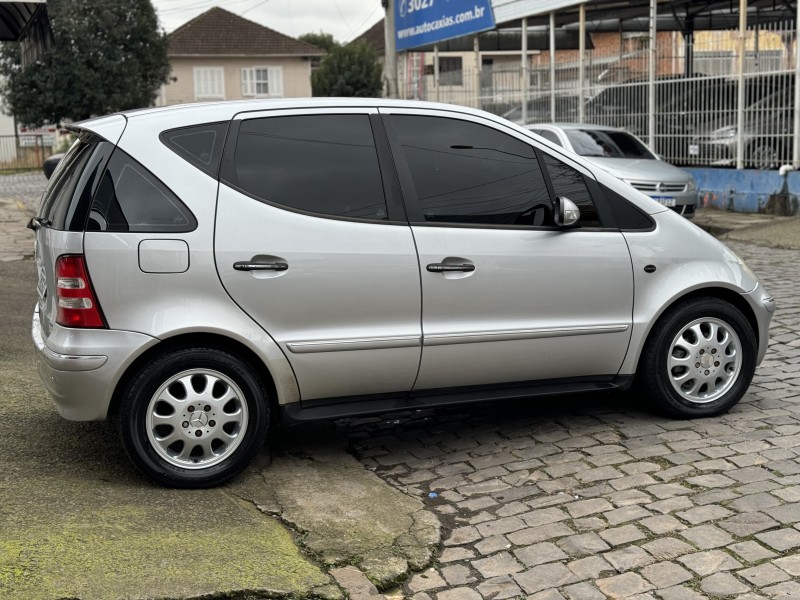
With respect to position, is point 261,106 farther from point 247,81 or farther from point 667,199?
point 247,81

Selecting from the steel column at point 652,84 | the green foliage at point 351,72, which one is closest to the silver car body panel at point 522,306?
the steel column at point 652,84

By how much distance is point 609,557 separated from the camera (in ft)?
13.1

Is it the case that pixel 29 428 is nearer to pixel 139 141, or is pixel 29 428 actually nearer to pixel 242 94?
pixel 139 141

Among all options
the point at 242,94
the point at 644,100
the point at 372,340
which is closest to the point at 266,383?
the point at 372,340

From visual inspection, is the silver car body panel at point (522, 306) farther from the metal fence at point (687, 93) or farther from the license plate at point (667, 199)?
the metal fence at point (687, 93)

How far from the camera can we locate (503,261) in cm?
506

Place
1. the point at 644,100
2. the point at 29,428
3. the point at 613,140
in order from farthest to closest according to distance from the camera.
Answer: the point at 644,100
the point at 613,140
the point at 29,428

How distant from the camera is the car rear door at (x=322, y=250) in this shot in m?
4.68

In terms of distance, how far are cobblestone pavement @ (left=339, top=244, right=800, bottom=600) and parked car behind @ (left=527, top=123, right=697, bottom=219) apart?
8329 millimetres

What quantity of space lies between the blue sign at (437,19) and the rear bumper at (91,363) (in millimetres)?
18688

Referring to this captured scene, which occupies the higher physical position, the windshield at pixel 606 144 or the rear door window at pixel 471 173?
the windshield at pixel 606 144

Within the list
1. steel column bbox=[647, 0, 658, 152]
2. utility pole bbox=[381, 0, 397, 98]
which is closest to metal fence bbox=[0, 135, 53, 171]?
utility pole bbox=[381, 0, 397, 98]

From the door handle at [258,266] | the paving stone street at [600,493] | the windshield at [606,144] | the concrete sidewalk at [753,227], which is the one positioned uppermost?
the windshield at [606,144]

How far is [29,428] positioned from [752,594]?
370cm
